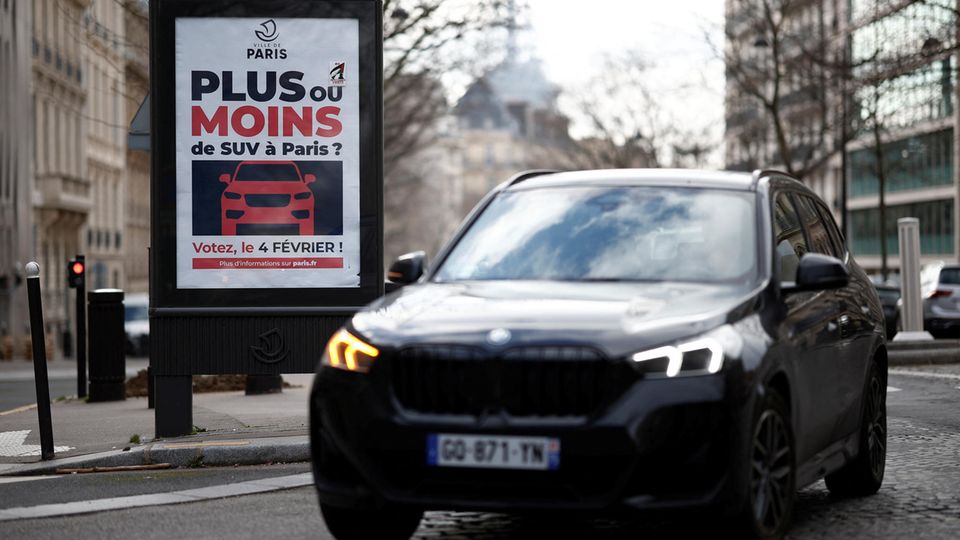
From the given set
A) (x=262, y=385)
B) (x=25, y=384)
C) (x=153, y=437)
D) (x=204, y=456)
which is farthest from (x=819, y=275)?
(x=25, y=384)

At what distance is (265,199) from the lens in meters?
12.0

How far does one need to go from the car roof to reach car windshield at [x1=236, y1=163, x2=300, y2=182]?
12.9 ft

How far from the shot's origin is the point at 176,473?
10.5 m

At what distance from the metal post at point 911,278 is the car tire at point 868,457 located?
15212 millimetres

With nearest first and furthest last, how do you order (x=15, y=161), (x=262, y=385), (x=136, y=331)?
(x=262, y=385) < (x=136, y=331) < (x=15, y=161)

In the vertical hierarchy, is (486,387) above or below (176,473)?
above

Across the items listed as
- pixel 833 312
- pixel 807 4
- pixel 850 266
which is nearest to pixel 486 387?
pixel 833 312

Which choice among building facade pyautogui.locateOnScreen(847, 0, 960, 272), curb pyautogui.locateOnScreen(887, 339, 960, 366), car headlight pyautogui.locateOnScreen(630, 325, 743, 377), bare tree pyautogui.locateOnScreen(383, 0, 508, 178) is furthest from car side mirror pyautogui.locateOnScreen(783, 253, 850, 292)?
building facade pyautogui.locateOnScreen(847, 0, 960, 272)

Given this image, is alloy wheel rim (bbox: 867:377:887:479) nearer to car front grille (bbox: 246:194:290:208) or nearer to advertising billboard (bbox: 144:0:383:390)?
advertising billboard (bbox: 144:0:383:390)

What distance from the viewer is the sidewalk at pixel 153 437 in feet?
35.8

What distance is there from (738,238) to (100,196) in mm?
63572

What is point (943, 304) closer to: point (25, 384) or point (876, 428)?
point (25, 384)

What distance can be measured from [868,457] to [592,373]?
9.96 ft

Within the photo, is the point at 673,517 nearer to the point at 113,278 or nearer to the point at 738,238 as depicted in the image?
the point at 738,238
